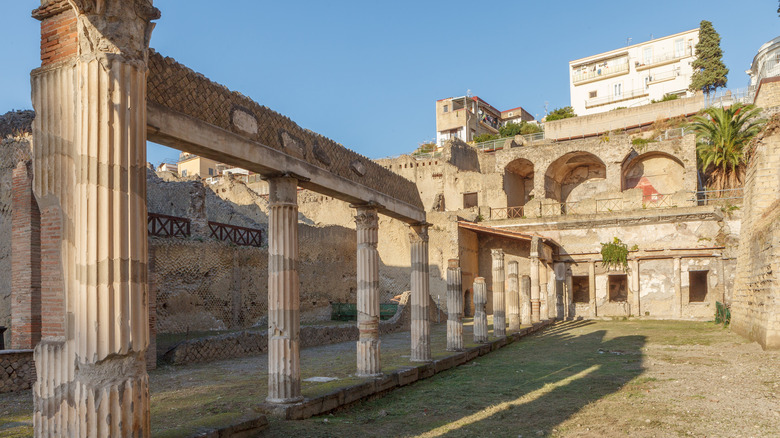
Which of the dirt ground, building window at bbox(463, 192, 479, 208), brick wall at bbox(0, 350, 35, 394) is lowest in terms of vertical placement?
the dirt ground

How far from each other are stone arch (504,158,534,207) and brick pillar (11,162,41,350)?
24658 millimetres

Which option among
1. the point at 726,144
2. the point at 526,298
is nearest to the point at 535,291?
the point at 526,298

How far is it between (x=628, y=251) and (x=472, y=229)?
644cm

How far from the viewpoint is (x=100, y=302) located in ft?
12.6

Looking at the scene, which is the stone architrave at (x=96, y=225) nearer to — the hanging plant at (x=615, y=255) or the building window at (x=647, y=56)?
the hanging plant at (x=615, y=255)

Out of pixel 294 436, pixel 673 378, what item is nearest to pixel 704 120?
pixel 673 378

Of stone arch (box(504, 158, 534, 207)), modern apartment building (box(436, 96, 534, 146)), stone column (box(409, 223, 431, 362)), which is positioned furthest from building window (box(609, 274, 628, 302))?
modern apartment building (box(436, 96, 534, 146))

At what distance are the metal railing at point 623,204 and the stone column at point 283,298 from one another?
66.9 ft

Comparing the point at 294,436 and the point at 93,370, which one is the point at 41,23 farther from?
the point at 294,436

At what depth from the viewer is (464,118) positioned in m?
52.8

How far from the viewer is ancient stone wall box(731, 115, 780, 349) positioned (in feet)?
39.0

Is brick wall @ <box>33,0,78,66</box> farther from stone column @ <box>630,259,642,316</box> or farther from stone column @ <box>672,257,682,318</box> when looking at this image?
stone column @ <box>672,257,682,318</box>

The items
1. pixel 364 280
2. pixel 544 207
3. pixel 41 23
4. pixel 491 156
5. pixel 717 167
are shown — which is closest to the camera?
pixel 41 23

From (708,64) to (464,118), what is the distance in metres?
19.6
